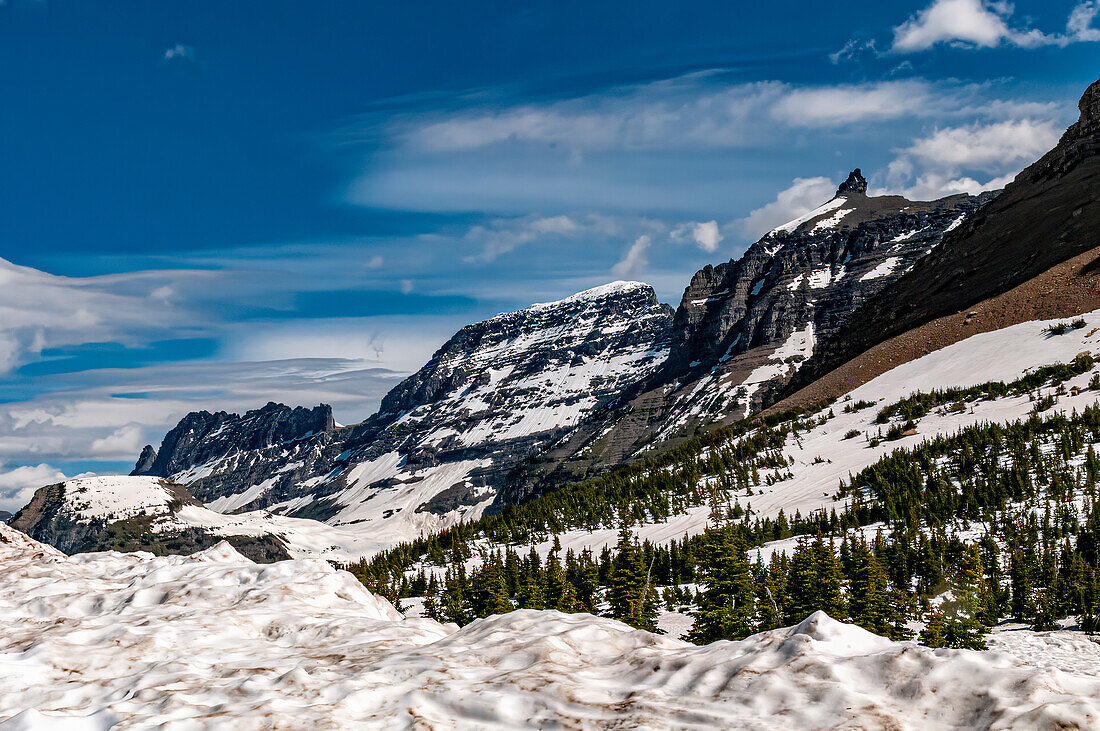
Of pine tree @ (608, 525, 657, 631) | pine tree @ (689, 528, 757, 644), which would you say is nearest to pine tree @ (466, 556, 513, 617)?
pine tree @ (608, 525, 657, 631)

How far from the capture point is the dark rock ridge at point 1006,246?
234 ft

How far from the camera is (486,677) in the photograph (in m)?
7.21

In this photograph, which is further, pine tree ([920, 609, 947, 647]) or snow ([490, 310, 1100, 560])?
snow ([490, 310, 1100, 560])

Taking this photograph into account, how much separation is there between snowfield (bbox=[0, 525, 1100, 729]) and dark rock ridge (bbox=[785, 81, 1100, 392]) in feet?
240

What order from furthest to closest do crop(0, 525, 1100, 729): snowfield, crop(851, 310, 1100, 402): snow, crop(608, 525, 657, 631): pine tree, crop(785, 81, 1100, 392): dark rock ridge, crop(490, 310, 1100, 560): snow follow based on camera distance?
1. crop(785, 81, 1100, 392): dark rock ridge
2. crop(851, 310, 1100, 402): snow
3. crop(490, 310, 1100, 560): snow
4. crop(608, 525, 657, 631): pine tree
5. crop(0, 525, 1100, 729): snowfield

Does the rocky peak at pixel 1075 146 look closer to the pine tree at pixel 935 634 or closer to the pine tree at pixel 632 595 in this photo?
the pine tree at pixel 632 595

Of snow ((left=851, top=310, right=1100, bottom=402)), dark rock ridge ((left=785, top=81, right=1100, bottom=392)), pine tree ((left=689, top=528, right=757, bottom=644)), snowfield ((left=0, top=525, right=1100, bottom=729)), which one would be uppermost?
dark rock ridge ((left=785, top=81, right=1100, bottom=392))

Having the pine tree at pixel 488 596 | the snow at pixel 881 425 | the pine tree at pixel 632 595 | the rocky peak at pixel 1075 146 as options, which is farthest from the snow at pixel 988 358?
the rocky peak at pixel 1075 146

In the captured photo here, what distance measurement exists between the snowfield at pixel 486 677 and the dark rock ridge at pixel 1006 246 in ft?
240

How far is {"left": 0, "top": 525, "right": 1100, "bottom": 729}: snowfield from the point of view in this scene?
5703mm

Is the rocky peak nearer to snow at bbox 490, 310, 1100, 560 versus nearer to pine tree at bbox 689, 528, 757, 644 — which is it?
snow at bbox 490, 310, 1100, 560

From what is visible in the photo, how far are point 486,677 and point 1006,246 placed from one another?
90235mm

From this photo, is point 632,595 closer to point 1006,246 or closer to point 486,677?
point 486,677

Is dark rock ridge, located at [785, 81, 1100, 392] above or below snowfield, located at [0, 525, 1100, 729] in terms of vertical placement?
above
